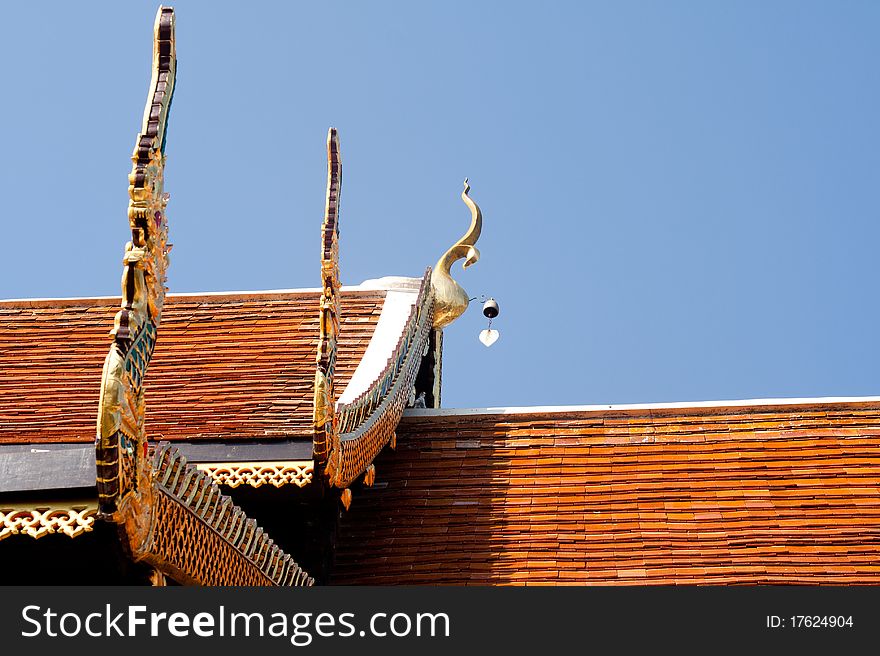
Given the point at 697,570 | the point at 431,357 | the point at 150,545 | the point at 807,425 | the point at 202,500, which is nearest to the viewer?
the point at 150,545

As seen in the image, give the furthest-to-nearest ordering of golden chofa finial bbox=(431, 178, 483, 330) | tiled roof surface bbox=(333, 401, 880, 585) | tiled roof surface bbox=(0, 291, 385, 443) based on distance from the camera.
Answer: golden chofa finial bbox=(431, 178, 483, 330), tiled roof surface bbox=(0, 291, 385, 443), tiled roof surface bbox=(333, 401, 880, 585)

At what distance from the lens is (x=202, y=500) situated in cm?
476

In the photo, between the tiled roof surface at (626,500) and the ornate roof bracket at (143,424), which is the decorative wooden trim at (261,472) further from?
the ornate roof bracket at (143,424)

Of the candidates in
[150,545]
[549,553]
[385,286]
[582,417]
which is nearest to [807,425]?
[582,417]

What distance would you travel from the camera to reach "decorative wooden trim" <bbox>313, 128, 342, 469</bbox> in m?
6.09

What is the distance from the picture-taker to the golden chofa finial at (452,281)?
9.89 meters

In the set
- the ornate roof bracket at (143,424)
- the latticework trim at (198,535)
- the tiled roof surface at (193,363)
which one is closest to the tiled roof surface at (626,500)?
the tiled roof surface at (193,363)

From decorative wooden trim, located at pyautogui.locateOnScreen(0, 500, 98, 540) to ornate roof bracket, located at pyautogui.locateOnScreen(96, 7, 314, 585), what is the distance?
0.07m

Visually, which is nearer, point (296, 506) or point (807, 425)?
point (296, 506)

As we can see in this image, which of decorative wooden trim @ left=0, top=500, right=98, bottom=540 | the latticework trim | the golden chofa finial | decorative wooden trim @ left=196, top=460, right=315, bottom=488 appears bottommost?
decorative wooden trim @ left=0, top=500, right=98, bottom=540

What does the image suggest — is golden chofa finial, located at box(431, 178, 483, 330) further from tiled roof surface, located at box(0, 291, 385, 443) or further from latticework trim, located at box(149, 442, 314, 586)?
latticework trim, located at box(149, 442, 314, 586)

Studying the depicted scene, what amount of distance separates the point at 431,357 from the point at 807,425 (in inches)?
112

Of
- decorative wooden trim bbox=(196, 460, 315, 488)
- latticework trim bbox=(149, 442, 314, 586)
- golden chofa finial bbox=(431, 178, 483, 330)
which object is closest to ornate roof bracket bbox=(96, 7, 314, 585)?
latticework trim bbox=(149, 442, 314, 586)

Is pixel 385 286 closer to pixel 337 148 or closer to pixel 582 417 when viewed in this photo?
pixel 582 417
